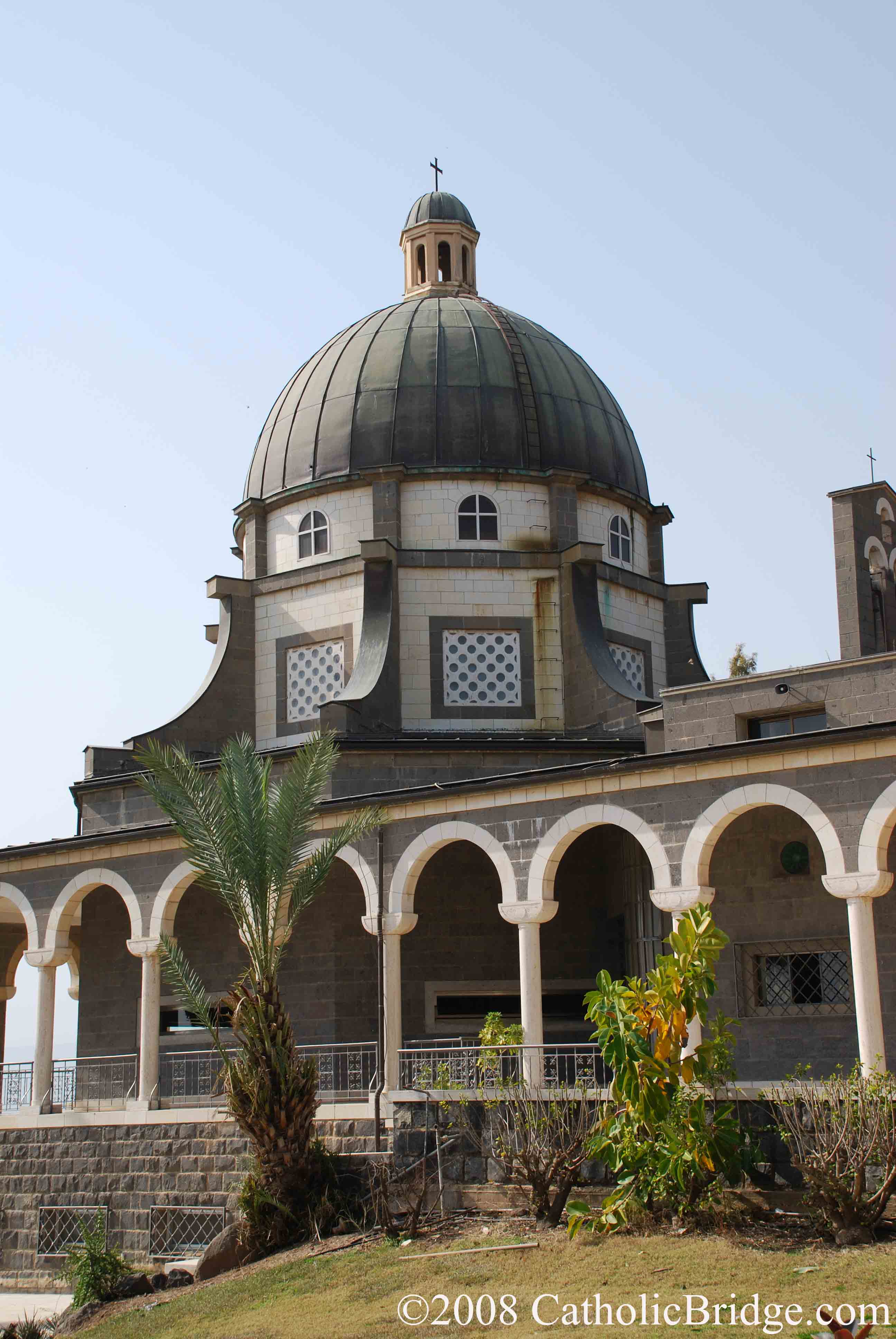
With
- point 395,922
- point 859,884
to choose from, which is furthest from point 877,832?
point 395,922

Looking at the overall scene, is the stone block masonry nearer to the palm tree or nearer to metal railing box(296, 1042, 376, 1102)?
the palm tree

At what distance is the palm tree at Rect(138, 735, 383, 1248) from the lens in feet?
61.1

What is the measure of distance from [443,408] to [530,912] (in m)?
13.0

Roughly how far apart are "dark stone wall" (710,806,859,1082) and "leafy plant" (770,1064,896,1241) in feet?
A: 12.2

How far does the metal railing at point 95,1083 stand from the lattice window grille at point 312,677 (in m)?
7.22

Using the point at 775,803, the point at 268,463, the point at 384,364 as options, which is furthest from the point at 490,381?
the point at 775,803

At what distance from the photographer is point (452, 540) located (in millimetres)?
29781

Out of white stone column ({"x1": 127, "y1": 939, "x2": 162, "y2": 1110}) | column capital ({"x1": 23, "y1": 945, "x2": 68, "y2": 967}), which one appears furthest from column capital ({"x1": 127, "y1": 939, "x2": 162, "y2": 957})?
column capital ({"x1": 23, "y1": 945, "x2": 68, "y2": 967})

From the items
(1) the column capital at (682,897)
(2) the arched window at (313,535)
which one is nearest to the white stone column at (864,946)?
(1) the column capital at (682,897)

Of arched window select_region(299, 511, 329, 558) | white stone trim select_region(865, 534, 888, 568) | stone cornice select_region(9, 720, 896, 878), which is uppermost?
arched window select_region(299, 511, 329, 558)

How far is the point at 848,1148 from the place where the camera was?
Result: 15.0 metres

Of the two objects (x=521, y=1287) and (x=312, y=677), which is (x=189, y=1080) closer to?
(x=312, y=677)

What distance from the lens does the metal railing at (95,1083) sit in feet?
77.2

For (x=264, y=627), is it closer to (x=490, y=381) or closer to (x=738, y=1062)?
(x=490, y=381)
